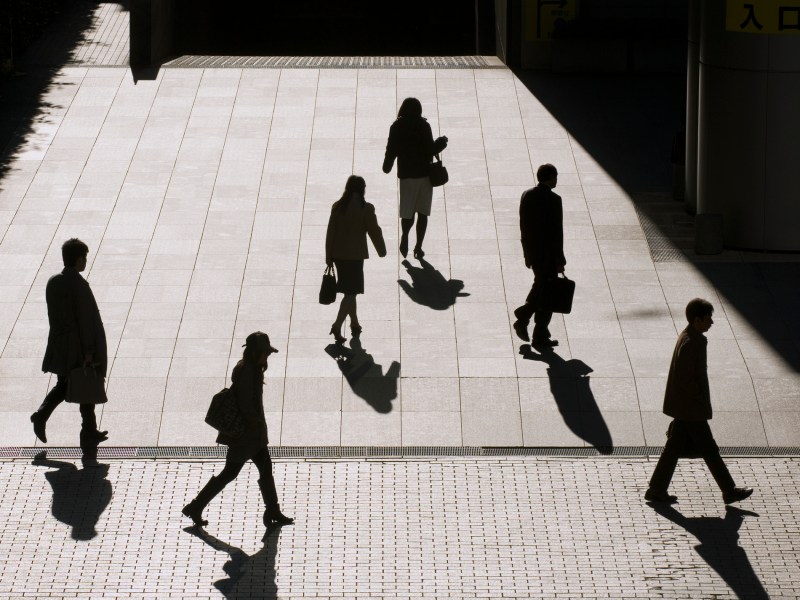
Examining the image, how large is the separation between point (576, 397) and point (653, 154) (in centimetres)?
705

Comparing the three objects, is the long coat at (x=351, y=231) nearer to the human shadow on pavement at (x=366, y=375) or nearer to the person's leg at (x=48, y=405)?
the human shadow on pavement at (x=366, y=375)

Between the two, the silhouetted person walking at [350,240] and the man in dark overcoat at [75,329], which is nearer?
the man in dark overcoat at [75,329]

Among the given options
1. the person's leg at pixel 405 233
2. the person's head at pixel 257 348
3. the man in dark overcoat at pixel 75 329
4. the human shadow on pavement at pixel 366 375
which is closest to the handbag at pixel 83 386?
the man in dark overcoat at pixel 75 329

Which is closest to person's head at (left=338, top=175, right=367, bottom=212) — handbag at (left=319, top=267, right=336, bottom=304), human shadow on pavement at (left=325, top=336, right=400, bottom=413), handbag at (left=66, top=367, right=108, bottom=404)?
handbag at (left=319, top=267, right=336, bottom=304)

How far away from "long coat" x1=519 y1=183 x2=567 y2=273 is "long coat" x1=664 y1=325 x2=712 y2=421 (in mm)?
2934

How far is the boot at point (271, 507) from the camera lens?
9641 mm

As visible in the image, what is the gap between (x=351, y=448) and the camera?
11008 mm

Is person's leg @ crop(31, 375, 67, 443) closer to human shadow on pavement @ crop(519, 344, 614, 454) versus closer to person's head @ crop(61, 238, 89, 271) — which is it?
person's head @ crop(61, 238, 89, 271)

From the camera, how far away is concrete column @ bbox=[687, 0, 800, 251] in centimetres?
1467

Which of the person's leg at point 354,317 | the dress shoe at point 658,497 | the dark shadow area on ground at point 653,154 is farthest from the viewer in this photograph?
the dark shadow area on ground at point 653,154

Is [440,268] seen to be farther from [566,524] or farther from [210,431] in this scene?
[566,524]

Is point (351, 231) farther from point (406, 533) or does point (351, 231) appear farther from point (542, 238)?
point (406, 533)

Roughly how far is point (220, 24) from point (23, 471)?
19429 mm

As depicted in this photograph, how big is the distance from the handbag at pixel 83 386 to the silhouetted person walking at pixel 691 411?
156 inches
